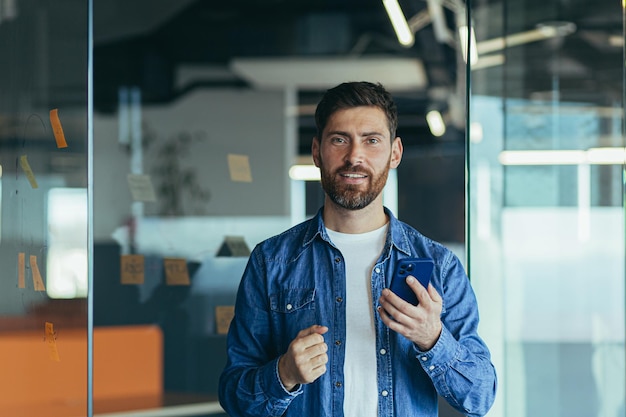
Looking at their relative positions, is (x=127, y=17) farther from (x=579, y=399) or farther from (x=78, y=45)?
(x=579, y=399)

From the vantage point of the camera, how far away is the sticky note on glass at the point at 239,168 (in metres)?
5.92

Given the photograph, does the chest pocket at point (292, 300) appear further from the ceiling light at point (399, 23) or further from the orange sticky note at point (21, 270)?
the ceiling light at point (399, 23)

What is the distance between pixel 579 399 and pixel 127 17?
4.38 m

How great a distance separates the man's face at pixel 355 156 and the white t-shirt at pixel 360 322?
0.30ft

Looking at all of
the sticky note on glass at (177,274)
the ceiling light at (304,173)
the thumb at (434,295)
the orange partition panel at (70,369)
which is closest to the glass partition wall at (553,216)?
the ceiling light at (304,173)

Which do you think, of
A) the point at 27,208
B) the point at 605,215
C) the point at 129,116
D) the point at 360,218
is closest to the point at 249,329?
A: the point at 360,218

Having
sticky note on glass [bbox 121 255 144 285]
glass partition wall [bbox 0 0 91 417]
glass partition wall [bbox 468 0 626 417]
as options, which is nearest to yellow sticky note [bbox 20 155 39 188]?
glass partition wall [bbox 0 0 91 417]

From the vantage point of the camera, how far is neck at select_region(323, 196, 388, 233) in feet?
6.35

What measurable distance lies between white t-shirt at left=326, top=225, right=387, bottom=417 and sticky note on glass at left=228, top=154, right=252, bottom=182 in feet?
12.9

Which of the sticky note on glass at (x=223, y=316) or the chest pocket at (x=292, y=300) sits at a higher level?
the chest pocket at (x=292, y=300)

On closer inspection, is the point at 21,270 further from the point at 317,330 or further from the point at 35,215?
the point at 317,330

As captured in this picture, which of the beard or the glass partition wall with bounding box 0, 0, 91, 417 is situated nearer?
the beard

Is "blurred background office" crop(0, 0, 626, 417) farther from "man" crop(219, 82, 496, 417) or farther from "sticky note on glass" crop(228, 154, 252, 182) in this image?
"man" crop(219, 82, 496, 417)

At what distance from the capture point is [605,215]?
446cm
